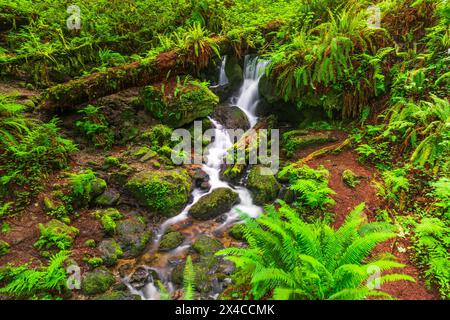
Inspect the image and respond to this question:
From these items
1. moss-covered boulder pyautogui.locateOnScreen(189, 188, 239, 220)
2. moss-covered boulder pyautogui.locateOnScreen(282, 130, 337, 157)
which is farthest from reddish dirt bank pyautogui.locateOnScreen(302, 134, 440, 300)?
moss-covered boulder pyautogui.locateOnScreen(189, 188, 239, 220)

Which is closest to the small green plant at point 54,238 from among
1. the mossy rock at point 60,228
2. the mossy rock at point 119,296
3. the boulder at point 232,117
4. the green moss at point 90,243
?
the mossy rock at point 60,228

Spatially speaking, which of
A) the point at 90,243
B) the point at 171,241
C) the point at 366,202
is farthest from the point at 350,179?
the point at 90,243

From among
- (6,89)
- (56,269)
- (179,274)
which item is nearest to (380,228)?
(179,274)

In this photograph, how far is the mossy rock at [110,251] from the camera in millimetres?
4988

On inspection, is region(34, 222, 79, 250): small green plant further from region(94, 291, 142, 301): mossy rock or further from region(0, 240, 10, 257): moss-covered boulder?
region(94, 291, 142, 301): mossy rock

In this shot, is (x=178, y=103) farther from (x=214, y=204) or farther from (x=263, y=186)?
(x=263, y=186)

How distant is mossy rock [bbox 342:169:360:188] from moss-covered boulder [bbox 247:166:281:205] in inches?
54.1

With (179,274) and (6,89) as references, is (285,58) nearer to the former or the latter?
(179,274)

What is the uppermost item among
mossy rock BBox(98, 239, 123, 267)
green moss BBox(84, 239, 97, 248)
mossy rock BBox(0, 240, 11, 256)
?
mossy rock BBox(0, 240, 11, 256)

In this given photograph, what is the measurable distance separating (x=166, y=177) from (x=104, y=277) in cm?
237

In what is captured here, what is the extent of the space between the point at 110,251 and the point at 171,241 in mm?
1087

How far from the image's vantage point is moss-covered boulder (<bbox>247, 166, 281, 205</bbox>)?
636 centimetres

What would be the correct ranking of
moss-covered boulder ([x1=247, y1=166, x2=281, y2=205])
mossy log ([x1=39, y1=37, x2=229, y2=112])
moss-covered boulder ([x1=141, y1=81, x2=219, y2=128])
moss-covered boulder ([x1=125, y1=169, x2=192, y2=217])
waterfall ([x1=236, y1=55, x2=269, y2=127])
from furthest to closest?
waterfall ([x1=236, y1=55, x2=269, y2=127])
moss-covered boulder ([x1=141, y1=81, x2=219, y2=128])
mossy log ([x1=39, y1=37, x2=229, y2=112])
moss-covered boulder ([x1=247, y1=166, x2=281, y2=205])
moss-covered boulder ([x1=125, y1=169, x2=192, y2=217])

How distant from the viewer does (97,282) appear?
4531 mm
